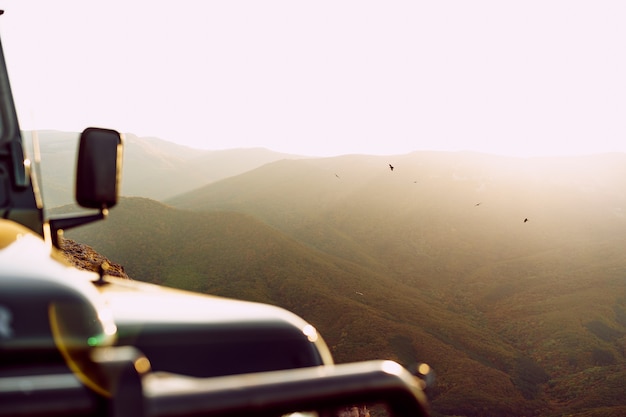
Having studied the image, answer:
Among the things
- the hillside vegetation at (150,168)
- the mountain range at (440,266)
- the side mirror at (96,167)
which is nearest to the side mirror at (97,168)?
the side mirror at (96,167)

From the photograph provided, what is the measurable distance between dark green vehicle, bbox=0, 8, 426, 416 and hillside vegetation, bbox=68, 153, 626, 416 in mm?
21205

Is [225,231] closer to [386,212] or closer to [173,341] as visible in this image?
[386,212]

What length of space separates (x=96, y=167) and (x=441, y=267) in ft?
144

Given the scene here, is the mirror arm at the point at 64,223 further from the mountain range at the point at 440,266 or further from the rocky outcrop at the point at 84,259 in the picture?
the mountain range at the point at 440,266

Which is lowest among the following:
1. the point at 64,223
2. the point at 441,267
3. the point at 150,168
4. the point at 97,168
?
the point at 150,168

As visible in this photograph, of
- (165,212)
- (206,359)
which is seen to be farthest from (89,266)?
(165,212)

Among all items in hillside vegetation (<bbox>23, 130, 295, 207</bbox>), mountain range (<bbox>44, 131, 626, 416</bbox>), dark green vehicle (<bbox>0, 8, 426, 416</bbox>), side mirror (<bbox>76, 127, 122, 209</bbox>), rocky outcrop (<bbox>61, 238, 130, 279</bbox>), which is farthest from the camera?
hillside vegetation (<bbox>23, 130, 295, 207</bbox>)

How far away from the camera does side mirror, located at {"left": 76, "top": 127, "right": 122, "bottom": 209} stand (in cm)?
290

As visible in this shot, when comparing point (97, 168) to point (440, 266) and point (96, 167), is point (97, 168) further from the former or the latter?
point (440, 266)

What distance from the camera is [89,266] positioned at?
47.7 feet

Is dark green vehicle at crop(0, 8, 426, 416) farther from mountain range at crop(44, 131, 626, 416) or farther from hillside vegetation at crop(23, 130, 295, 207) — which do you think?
hillside vegetation at crop(23, 130, 295, 207)

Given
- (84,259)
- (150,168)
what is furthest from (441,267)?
(150,168)

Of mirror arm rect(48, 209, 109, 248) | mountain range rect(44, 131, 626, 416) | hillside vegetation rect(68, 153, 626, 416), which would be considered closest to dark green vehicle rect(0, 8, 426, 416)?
mirror arm rect(48, 209, 109, 248)

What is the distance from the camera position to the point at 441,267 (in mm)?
45156
